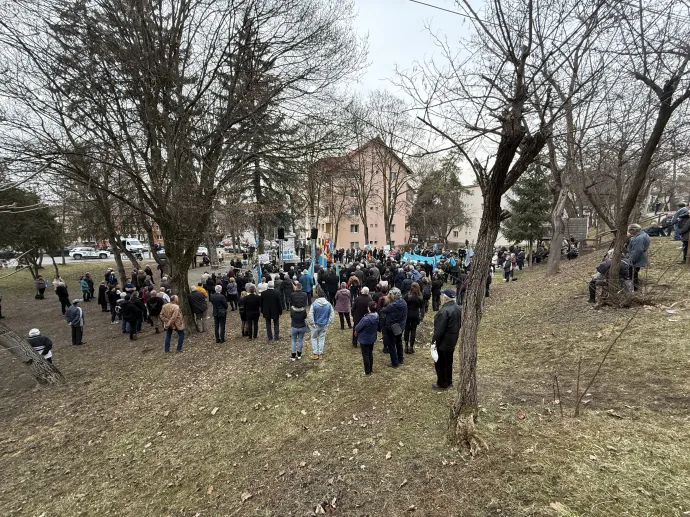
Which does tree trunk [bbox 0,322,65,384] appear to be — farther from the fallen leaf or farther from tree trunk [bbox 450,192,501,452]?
the fallen leaf

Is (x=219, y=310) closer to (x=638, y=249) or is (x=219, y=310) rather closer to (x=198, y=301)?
(x=198, y=301)

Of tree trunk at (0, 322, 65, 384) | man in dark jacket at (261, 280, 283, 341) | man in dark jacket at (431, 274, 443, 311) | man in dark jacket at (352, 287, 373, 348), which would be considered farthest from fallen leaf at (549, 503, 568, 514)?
tree trunk at (0, 322, 65, 384)

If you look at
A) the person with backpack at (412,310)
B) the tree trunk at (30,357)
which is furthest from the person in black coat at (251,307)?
the tree trunk at (30,357)

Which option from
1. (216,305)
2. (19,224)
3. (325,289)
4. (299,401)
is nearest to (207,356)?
(216,305)

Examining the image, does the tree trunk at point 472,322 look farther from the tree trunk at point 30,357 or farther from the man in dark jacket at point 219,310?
the tree trunk at point 30,357

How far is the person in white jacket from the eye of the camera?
298 inches

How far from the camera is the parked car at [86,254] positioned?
38.0 meters

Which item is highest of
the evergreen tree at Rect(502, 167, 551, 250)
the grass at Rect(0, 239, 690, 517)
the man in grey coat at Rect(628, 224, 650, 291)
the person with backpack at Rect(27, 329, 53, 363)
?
the evergreen tree at Rect(502, 167, 551, 250)

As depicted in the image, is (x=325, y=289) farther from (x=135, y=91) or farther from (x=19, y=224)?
(x=19, y=224)

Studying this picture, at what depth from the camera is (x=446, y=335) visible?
18.4ft

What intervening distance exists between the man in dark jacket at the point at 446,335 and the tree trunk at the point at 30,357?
928 cm

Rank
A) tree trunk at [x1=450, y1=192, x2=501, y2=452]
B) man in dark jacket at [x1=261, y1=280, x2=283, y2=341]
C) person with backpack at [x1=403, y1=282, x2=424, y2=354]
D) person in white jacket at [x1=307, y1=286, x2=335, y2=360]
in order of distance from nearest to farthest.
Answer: tree trunk at [x1=450, y1=192, x2=501, y2=452], person in white jacket at [x1=307, y1=286, x2=335, y2=360], person with backpack at [x1=403, y1=282, x2=424, y2=354], man in dark jacket at [x1=261, y1=280, x2=283, y2=341]

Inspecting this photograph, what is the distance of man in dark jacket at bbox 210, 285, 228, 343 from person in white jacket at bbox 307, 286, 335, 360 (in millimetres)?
3255

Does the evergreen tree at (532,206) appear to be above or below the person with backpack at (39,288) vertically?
above
